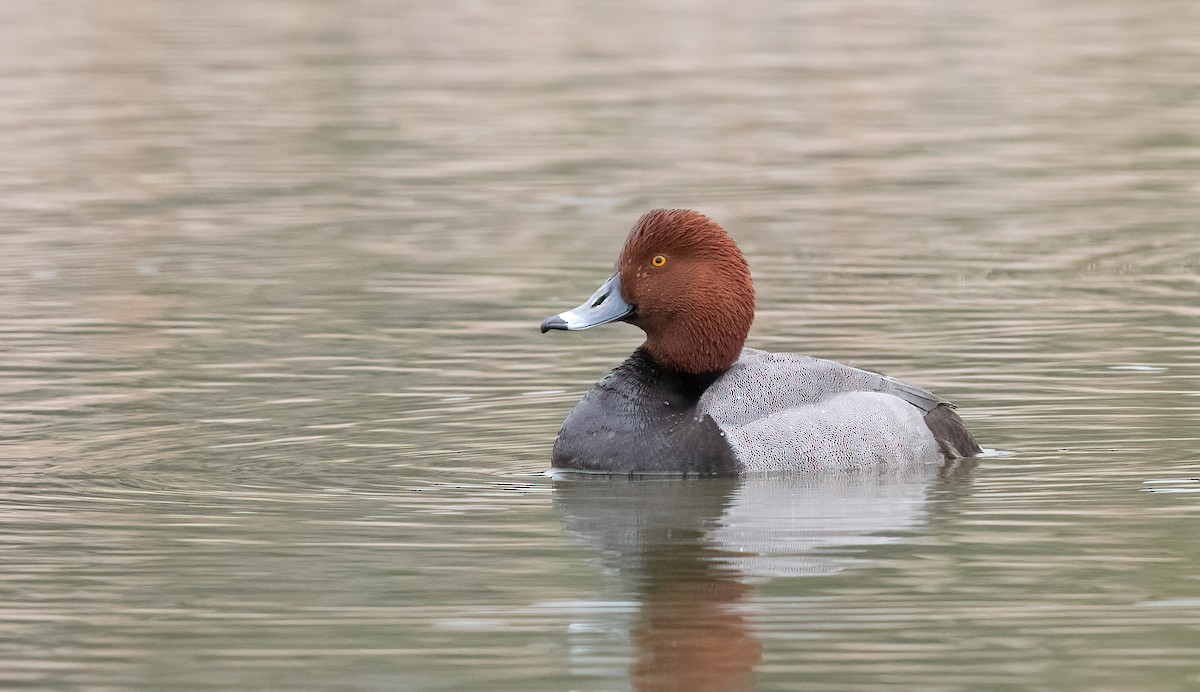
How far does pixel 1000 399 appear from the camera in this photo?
12.0 metres

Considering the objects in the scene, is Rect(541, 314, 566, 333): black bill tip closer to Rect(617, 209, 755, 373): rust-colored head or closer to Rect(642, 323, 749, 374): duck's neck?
Rect(617, 209, 755, 373): rust-colored head

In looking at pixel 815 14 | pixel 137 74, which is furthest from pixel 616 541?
pixel 815 14

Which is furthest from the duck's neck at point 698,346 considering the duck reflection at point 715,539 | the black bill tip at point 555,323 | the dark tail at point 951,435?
the dark tail at point 951,435

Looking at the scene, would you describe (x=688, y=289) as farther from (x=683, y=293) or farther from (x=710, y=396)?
(x=710, y=396)

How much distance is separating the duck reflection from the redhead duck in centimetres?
13

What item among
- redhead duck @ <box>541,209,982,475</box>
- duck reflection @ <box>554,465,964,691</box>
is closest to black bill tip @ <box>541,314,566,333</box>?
redhead duck @ <box>541,209,982,475</box>

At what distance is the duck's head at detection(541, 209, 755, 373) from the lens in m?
10.7

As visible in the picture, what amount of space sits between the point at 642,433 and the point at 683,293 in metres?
0.73

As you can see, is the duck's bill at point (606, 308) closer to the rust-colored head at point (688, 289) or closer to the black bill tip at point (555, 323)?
the rust-colored head at point (688, 289)

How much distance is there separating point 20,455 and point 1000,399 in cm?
507

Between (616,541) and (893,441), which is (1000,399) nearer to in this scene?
(893,441)

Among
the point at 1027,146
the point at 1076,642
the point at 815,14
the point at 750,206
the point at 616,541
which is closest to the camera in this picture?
the point at 1076,642

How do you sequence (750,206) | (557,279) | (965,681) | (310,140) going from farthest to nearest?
(310,140), (750,206), (557,279), (965,681)

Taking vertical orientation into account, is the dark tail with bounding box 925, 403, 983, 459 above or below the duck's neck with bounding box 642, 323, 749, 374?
below
